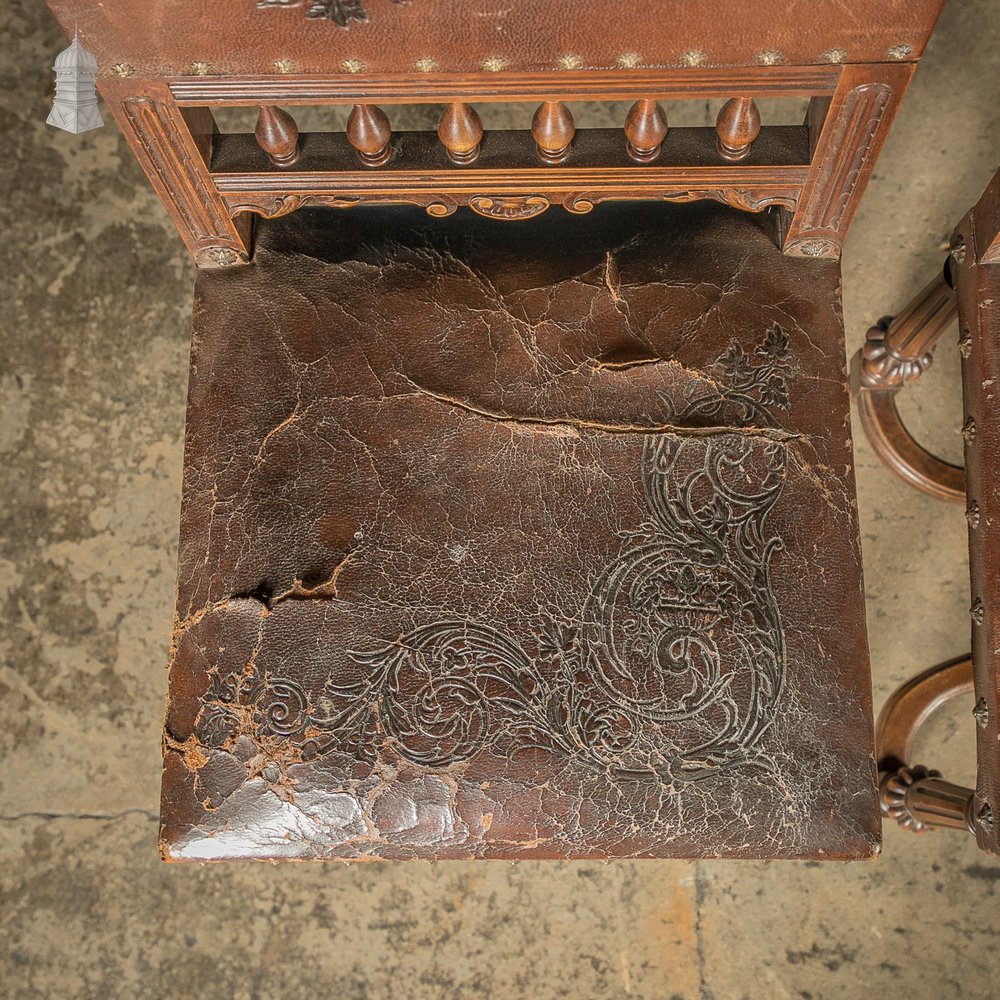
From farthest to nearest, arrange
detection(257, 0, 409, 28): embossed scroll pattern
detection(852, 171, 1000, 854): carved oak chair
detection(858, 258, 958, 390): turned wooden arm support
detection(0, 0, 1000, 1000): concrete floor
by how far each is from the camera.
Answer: detection(0, 0, 1000, 1000): concrete floor, detection(858, 258, 958, 390): turned wooden arm support, detection(852, 171, 1000, 854): carved oak chair, detection(257, 0, 409, 28): embossed scroll pattern

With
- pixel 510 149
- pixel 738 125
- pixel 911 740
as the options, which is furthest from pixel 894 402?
pixel 510 149

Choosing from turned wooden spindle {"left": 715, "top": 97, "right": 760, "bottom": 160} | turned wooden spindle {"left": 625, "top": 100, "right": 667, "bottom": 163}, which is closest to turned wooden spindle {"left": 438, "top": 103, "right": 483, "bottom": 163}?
turned wooden spindle {"left": 625, "top": 100, "right": 667, "bottom": 163}

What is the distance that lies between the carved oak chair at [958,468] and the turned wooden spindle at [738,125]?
0.29 meters

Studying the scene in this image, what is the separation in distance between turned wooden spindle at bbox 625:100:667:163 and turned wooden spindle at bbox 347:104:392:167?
27 centimetres

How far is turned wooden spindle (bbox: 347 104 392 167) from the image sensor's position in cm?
115

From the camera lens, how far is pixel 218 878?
1.98 m

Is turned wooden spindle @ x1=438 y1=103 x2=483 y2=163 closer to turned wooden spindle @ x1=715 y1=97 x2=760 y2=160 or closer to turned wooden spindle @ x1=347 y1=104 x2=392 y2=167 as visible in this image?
turned wooden spindle @ x1=347 y1=104 x2=392 y2=167

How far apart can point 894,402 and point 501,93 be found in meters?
1.18

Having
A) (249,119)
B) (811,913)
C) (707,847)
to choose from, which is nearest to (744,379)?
(707,847)

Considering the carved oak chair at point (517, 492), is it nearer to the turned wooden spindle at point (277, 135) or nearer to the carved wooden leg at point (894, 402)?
the turned wooden spindle at point (277, 135)

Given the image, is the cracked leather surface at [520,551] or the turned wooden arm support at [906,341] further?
the turned wooden arm support at [906,341]

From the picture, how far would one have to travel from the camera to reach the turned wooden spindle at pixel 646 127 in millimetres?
1139

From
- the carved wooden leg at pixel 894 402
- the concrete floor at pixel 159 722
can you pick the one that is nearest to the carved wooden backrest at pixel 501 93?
the carved wooden leg at pixel 894 402

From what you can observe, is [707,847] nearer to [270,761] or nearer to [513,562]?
[513,562]
